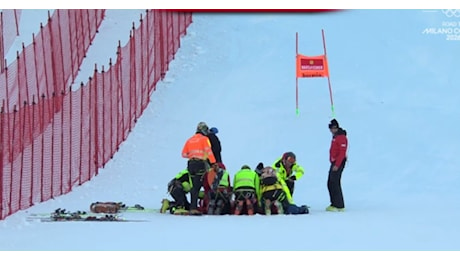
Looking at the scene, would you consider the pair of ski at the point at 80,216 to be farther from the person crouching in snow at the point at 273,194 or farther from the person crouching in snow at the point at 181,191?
the person crouching in snow at the point at 273,194

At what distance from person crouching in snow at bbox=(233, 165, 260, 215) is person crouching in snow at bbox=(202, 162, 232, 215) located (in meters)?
0.12

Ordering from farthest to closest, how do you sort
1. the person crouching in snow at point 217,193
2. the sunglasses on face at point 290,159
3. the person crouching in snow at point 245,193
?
the sunglasses on face at point 290,159 < the person crouching in snow at point 217,193 < the person crouching in snow at point 245,193

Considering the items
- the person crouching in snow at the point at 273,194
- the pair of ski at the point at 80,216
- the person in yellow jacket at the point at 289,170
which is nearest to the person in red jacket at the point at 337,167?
the person in yellow jacket at the point at 289,170

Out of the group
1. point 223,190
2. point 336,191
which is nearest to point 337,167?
point 336,191

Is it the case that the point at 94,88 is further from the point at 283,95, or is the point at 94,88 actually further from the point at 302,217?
the point at 302,217

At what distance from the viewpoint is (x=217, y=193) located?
15.5m

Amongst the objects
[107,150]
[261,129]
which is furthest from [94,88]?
[261,129]

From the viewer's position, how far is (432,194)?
1769cm

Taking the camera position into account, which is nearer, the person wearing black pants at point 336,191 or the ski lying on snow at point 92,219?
the ski lying on snow at point 92,219

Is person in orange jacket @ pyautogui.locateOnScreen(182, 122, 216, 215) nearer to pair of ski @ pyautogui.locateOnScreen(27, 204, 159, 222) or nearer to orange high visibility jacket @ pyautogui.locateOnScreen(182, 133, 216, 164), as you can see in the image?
orange high visibility jacket @ pyautogui.locateOnScreen(182, 133, 216, 164)

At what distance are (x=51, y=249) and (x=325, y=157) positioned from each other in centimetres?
756

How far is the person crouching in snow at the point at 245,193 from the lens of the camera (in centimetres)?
1539

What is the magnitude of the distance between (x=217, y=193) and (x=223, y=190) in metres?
0.09

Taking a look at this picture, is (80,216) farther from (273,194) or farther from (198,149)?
(273,194)
